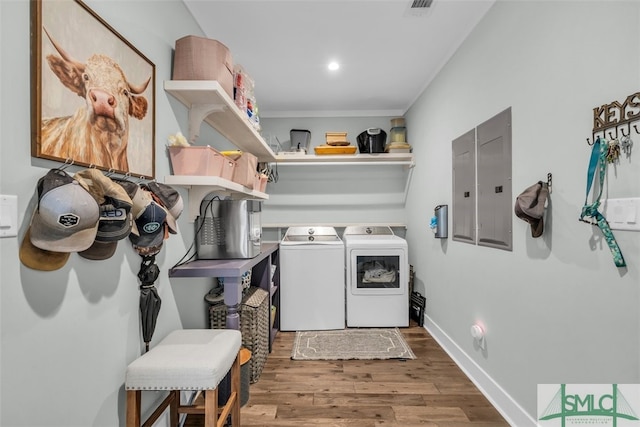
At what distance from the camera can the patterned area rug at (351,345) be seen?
247 cm

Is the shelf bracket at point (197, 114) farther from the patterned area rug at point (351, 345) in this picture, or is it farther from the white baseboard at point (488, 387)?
the white baseboard at point (488, 387)

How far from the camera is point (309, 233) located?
338cm

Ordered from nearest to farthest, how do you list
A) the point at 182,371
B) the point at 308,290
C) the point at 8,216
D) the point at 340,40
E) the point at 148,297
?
the point at 8,216 < the point at 182,371 < the point at 148,297 < the point at 340,40 < the point at 308,290

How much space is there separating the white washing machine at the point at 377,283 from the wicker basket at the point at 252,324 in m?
1.08

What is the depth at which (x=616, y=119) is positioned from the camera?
1088 millimetres

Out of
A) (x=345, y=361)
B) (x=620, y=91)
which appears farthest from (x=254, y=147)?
(x=620, y=91)

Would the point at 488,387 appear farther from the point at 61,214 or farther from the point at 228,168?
the point at 61,214

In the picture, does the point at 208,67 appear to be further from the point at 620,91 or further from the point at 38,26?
the point at 620,91

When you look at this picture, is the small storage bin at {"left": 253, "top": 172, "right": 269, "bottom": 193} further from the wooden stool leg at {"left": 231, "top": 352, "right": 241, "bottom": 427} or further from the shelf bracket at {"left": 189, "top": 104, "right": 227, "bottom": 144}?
the wooden stool leg at {"left": 231, "top": 352, "right": 241, "bottom": 427}

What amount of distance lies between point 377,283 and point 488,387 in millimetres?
1343

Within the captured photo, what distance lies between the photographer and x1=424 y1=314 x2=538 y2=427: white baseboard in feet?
5.26

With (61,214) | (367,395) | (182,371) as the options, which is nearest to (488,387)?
(367,395)

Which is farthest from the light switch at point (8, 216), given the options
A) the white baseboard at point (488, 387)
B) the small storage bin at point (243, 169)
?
the white baseboard at point (488, 387)

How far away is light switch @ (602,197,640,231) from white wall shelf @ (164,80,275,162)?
1761 millimetres
